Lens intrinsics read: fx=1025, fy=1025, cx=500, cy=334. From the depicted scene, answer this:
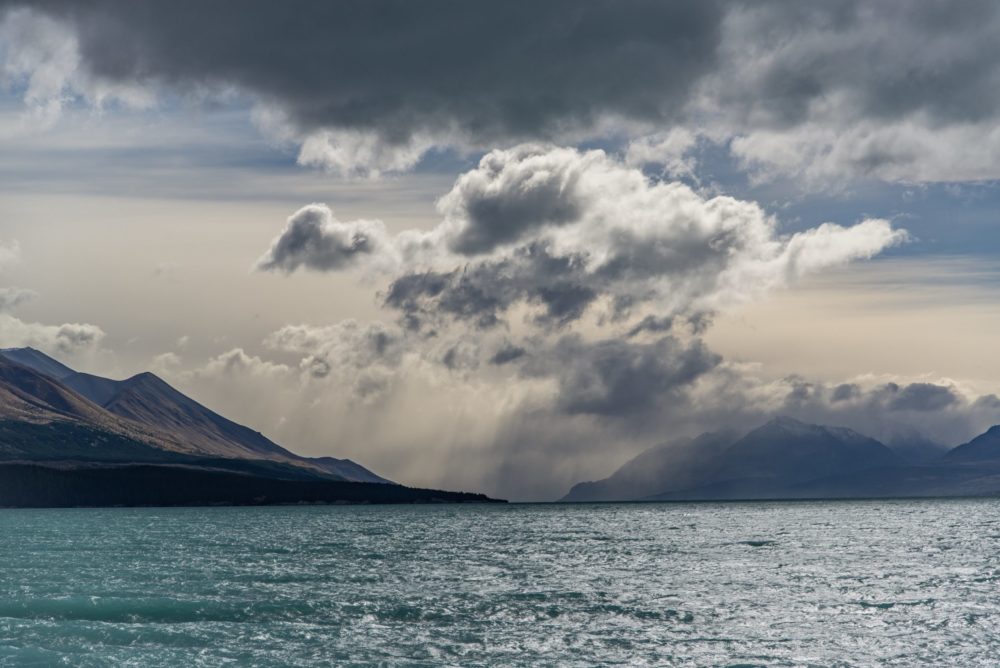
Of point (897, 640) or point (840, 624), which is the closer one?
point (897, 640)

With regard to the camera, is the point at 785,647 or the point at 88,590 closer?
the point at 785,647

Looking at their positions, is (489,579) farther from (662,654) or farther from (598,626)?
(662,654)

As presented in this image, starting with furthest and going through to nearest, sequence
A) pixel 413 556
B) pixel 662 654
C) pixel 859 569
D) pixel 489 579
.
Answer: pixel 413 556, pixel 859 569, pixel 489 579, pixel 662 654

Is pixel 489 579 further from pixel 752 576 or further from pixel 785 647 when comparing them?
pixel 785 647

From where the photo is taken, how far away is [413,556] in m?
140

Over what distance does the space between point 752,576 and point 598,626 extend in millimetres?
38434

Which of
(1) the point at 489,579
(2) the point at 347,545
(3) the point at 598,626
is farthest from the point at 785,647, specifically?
(2) the point at 347,545

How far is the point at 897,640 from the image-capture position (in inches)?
2618

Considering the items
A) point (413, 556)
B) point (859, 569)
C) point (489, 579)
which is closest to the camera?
point (489, 579)

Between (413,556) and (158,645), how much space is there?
254ft

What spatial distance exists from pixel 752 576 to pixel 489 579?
88.7 ft

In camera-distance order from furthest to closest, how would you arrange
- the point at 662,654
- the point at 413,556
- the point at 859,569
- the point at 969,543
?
the point at 969,543, the point at 413,556, the point at 859,569, the point at 662,654

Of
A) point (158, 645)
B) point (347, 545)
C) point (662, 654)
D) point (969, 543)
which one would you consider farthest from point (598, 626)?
point (969, 543)

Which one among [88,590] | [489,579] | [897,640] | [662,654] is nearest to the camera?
[662,654]
